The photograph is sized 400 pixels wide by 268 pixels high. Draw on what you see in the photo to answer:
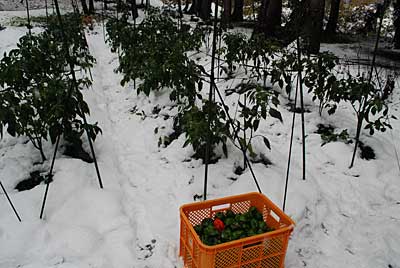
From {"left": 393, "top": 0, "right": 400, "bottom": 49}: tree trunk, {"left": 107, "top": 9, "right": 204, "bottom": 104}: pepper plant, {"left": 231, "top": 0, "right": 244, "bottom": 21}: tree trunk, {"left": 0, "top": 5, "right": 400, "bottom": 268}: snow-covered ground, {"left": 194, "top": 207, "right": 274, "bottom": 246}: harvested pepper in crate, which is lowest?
{"left": 0, "top": 5, "right": 400, "bottom": 268}: snow-covered ground

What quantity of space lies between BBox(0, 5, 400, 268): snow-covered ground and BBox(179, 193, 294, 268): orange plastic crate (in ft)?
0.55

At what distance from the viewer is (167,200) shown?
1.96 m

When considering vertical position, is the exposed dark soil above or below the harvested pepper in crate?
below

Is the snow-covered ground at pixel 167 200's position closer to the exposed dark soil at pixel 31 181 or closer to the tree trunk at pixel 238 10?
the exposed dark soil at pixel 31 181

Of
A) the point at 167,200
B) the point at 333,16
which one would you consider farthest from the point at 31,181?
the point at 333,16

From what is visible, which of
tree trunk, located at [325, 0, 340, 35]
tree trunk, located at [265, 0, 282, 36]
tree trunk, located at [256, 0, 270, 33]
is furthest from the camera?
tree trunk, located at [325, 0, 340, 35]

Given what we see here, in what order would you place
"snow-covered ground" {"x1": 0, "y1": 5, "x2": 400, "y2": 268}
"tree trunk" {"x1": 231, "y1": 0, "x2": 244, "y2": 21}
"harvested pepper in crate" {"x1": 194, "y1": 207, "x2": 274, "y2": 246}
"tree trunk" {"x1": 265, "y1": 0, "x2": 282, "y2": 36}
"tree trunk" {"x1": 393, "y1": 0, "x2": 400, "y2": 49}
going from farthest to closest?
"tree trunk" {"x1": 231, "y1": 0, "x2": 244, "y2": 21}
"tree trunk" {"x1": 265, "y1": 0, "x2": 282, "y2": 36}
"tree trunk" {"x1": 393, "y1": 0, "x2": 400, "y2": 49}
"snow-covered ground" {"x1": 0, "y1": 5, "x2": 400, "y2": 268}
"harvested pepper in crate" {"x1": 194, "y1": 207, "x2": 274, "y2": 246}

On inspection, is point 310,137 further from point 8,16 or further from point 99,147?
point 8,16

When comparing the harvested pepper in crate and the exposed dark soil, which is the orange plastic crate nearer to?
the harvested pepper in crate

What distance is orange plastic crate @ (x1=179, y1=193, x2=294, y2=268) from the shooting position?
1.27 metres

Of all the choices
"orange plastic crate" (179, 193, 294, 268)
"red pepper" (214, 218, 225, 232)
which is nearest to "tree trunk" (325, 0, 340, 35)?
"orange plastic crate" (179, 193, 294, 268)

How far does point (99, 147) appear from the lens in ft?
8.16

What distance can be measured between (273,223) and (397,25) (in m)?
4.88

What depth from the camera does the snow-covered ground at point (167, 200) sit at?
60.7 inches
